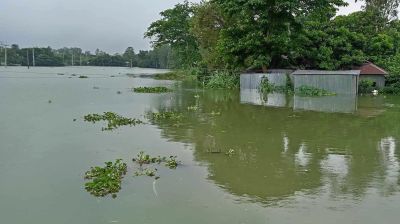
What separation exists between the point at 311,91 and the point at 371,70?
7010 mm

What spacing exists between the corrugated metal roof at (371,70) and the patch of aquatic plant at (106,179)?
28752 mm

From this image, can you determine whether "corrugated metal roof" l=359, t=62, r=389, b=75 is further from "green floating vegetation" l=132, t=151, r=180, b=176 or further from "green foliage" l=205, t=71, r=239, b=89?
"green floating vegetation" l=132, t=151, r=180, b=176

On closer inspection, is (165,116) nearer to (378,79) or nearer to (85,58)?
(378,79)

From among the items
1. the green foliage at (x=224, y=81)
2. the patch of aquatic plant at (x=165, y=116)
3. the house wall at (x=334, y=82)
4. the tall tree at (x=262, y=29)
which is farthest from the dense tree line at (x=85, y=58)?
the patch of aquatic plant at (x=165, y=116)

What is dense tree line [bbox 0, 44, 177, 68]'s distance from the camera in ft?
429

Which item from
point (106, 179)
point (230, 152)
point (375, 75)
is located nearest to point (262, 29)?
point (375, 75)

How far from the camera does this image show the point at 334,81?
100.0 ft

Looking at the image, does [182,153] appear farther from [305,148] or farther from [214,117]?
[214,117]

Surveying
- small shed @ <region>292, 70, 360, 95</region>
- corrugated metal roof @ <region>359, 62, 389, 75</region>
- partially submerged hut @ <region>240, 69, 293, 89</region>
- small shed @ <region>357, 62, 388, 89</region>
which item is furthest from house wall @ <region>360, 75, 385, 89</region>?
partially submerged hut @ <region>240, 69, 293, 89</region>

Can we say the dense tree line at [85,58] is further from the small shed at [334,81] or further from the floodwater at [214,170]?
the floodwater at [214,170]

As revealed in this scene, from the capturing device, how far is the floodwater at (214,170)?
6652 millimetres

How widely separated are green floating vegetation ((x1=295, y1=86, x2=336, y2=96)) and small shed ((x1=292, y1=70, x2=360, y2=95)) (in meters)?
0.43

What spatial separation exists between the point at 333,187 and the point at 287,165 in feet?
5.68

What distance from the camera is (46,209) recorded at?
6.78 meters
